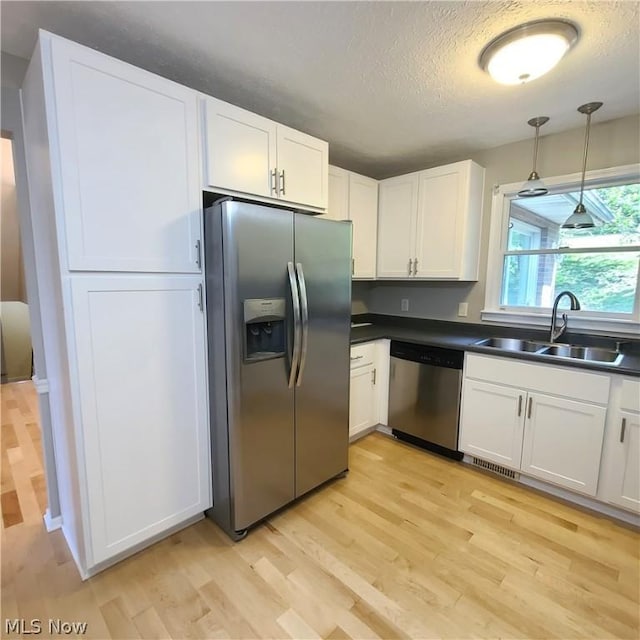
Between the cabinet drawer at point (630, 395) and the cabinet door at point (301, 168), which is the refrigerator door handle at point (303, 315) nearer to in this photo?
the cabinet door at point (301, 168)

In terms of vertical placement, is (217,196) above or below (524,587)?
above

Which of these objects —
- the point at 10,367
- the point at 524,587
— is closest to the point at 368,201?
the point at 524,587

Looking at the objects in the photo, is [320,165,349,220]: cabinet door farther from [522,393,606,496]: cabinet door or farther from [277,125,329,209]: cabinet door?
[522,393,606,496]: cabinet door

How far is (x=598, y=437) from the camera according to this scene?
1954 millimetres

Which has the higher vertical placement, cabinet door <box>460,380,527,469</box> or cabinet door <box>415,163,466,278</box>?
cabinet door <box>415,163,466,278</box>

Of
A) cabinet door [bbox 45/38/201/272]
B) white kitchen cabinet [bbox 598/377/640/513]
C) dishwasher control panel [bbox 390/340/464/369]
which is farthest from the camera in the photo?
dishwasher control panel [bbox 390/340/464/369]

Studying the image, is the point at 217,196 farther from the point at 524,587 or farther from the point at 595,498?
the point at 595,498

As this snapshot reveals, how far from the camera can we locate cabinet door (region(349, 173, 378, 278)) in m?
2.93

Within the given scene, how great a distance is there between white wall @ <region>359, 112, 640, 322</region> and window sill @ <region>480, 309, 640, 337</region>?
0.16 m

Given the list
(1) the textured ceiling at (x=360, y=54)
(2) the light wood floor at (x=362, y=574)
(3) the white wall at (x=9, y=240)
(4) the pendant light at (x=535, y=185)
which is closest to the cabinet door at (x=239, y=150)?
(1) the textured ceiling at (x=360, y=54)

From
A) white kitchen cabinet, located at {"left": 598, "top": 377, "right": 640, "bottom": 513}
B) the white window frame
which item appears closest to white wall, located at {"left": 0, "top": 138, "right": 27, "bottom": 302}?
the white window frame

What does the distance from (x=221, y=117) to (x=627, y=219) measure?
264cm

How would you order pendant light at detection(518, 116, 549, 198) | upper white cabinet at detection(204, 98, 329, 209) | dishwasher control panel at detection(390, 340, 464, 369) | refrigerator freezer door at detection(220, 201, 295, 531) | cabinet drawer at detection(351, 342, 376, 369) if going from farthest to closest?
1. cabinet drawer at detection(351, 342, 376, 369)
2. dishwasher control panel at detection(390, 340, 464, 369)
3. pendant light at detection(518, 116, 549, 198)
4. upper white cabinet at detection(204, 98, 329, 209)
5. refrigerator freezer door at detection(220, 201, 295, 531)

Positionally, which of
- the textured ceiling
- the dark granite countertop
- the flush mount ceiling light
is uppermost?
the textured ceiling
